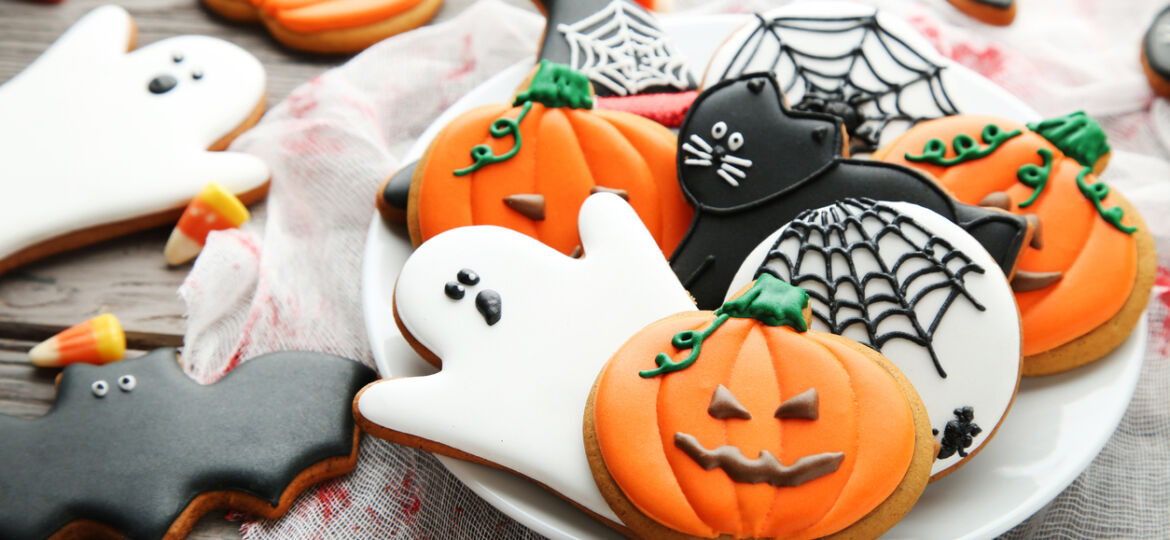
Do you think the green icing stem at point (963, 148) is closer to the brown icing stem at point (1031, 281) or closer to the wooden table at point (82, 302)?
the brown icing stem at point (1031, 281)

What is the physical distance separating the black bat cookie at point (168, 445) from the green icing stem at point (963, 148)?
1070 millimetres

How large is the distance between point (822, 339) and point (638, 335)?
0.26 metres

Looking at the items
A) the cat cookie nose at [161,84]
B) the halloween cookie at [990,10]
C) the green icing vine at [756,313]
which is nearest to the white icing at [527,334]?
the green icing vine at [756,313]

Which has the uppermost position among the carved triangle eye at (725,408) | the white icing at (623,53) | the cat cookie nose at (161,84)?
the white icing at (623,53)

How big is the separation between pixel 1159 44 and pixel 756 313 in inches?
65.4

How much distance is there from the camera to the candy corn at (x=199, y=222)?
1.75 meters

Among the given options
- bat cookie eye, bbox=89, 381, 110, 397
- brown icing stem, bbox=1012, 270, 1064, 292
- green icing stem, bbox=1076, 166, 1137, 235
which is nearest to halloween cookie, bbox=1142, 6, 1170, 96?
green icing stem, bbox=1076, 166, 1137, 235

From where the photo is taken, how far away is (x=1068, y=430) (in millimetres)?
1344

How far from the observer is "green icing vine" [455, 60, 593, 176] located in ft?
4.89

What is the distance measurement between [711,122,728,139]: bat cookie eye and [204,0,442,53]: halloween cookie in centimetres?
113

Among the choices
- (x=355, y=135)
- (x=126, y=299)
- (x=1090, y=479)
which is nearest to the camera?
(x=1090, y=479)

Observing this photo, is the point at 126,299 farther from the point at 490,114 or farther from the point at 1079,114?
the point at 1079,114

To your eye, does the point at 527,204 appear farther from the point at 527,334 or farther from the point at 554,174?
the point at 527,334

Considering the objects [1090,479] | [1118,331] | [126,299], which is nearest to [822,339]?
[1118,331]
